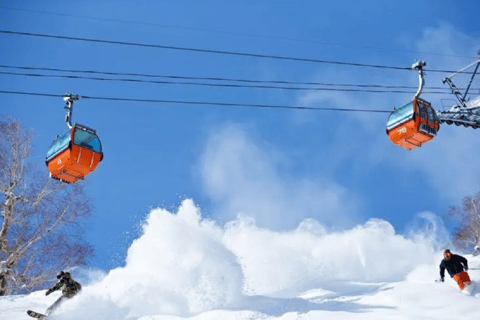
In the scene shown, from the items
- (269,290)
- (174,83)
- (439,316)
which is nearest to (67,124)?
(174,83)

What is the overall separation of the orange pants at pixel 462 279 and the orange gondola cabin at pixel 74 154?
10.1 metres

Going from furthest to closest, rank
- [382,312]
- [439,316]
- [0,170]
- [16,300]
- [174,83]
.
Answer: [0,170]
[16,300]
[174,83]
[382,312]
[439,316]

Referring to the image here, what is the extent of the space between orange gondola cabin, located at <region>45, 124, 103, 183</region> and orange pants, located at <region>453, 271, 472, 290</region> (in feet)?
33.2

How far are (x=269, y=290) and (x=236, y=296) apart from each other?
3.29 m

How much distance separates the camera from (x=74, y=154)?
1197cm

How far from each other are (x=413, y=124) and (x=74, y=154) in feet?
30.8

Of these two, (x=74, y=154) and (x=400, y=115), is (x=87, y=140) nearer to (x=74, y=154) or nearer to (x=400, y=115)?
(x=74, y=154)

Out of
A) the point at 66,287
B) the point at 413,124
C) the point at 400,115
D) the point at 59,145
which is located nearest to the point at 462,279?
the point at 413,124

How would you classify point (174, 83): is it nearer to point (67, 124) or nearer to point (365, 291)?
point (67, 124)

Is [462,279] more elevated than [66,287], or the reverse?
[66,287]

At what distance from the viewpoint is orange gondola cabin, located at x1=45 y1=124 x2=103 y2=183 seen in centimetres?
1200

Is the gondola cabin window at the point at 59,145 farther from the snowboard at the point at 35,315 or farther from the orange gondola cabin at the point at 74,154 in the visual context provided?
the snowboard at the point at 35,315

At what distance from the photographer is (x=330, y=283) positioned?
16703mm

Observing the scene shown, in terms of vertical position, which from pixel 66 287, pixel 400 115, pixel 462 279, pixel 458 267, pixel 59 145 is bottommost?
pixel 462 279
